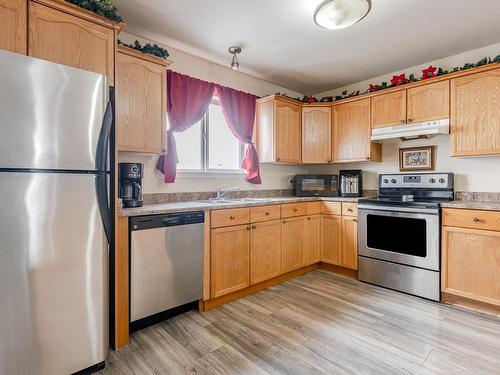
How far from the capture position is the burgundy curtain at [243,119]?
3262 millimetres

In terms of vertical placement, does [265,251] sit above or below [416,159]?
below

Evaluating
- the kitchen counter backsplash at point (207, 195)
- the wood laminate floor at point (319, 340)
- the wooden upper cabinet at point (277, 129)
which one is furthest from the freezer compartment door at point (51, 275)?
the wooden upper cabinet at point (277, 129)

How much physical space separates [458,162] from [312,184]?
5.44ft

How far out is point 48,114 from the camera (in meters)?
1.42

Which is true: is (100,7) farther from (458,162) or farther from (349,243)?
(458,162)

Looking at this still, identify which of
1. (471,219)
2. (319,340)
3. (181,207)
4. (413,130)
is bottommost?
(319,340)

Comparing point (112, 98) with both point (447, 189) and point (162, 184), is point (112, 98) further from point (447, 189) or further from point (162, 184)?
point (447, 189)

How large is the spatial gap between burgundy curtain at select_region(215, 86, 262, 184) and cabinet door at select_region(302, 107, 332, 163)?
75 centimetres

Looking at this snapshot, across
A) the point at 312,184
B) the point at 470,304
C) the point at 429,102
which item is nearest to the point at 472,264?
the point at 470,304

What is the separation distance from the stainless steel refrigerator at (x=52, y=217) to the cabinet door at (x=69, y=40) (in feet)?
0.97

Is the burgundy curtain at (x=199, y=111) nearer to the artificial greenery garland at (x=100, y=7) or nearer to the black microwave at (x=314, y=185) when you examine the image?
the black microwave at (x=314, y=185)

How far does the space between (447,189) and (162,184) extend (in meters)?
3.05

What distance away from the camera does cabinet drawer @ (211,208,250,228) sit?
2.45m

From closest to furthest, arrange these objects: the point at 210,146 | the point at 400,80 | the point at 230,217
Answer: the point at 230,217 < the point at 400,80 < the point at 210,146
